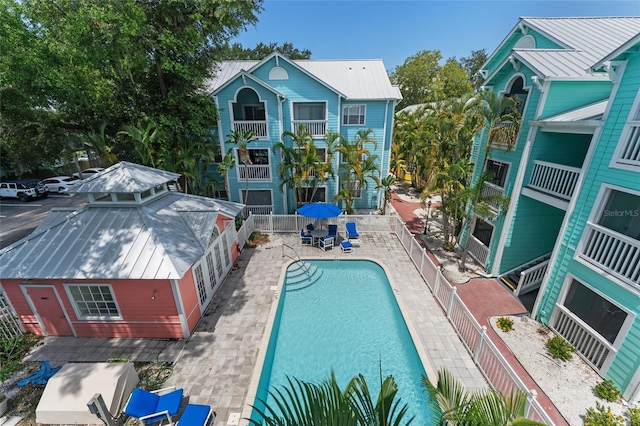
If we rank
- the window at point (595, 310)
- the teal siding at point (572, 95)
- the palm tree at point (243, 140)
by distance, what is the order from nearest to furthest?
the window at point (595, 310), the teal siding at point (572, 95), the palm tree at point (243, 140)

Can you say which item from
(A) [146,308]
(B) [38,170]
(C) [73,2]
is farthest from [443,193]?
(B) [38,170]

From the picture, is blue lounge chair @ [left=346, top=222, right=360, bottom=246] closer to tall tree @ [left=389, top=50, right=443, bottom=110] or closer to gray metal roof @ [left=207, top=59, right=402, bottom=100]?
gray metal roof @ [left=207, top=59, right=402, bottom=100]

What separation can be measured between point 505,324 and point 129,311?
12571 millimetres

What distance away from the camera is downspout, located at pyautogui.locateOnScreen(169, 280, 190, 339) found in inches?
318

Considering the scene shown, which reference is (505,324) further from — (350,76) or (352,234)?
(350,76)

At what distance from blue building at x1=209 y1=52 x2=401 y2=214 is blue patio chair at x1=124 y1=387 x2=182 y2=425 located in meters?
12.2

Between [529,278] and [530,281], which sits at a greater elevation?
[529,278]

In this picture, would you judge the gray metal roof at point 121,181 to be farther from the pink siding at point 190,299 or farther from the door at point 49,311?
the pink siding at point 190,299

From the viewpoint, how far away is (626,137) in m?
6.84

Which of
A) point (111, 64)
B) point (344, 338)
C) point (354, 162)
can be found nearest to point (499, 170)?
point (354, 162)

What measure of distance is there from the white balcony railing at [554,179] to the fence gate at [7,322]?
18.9 meters

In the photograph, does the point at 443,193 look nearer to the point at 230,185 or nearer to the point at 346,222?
the point at 346,222

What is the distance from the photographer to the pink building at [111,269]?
798 centimetres

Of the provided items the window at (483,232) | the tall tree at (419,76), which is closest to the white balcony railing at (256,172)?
the window at (483,232)
